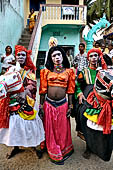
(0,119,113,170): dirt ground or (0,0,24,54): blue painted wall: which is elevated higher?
(0,0,24,54): blue painted wall

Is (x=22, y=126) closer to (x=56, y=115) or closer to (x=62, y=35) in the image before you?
(x=56, y=115)

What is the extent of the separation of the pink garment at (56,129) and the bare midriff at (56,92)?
5.9 inches

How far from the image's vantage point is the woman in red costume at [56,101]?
2830 mm

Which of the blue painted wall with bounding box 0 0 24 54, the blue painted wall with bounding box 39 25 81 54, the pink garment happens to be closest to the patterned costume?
the pink garment

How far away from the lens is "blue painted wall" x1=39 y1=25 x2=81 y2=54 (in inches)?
476

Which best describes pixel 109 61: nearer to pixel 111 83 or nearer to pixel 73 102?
pixel 73 102

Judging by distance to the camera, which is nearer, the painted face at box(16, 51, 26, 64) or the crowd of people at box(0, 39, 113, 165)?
the crowd of people at box(0, 39, 113, 165)

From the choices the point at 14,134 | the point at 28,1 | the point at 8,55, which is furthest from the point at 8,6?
the point at 14,134

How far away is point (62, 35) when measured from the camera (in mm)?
12250

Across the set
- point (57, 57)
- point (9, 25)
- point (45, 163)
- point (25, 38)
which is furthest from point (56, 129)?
point (25, 38)

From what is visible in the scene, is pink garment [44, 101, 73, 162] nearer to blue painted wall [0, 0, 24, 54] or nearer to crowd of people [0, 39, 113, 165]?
crowd of people [0, 39, 113, 165]

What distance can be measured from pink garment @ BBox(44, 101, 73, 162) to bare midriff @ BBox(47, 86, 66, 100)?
0.15m

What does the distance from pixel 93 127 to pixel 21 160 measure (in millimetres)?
1391

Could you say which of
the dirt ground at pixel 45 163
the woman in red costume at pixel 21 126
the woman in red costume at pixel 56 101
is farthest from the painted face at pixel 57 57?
the dirt ground at pixel 45 163
